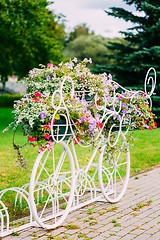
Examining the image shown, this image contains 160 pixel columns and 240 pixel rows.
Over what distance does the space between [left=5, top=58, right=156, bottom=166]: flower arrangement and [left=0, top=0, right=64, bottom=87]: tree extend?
42.7 feet

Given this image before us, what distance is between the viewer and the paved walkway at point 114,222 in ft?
11.6

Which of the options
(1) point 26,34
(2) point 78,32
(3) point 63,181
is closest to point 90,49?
(2) point 78,32

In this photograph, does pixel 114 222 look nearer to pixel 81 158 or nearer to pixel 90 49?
pixel 81 158

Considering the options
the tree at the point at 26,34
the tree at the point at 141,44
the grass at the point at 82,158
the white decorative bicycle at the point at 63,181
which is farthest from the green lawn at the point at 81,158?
the tree at the point at 26,34

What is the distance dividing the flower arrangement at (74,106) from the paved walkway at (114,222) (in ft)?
2.82

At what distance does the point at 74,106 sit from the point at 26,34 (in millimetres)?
14282

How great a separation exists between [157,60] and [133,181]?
9600 mm

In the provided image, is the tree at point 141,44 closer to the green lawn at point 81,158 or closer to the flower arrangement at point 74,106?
the green lawn at point 81,158

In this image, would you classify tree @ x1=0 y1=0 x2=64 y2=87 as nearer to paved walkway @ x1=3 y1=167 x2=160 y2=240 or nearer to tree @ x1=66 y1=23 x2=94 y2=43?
paved walkway @ x1=3 y1=167 x2=160 y2=240

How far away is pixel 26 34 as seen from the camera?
1716cm

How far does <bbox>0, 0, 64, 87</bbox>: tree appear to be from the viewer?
54.7 feet

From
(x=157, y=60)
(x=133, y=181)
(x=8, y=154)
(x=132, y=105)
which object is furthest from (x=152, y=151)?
(x=157, y=60)

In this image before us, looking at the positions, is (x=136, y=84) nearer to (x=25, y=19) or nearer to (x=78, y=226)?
(x=25, y=19)

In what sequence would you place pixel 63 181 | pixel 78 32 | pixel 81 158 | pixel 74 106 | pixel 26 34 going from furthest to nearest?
1. pixel 78 32
2. pixel 26 34
3. pixel 81 158
4. pixel 63 181
5. pixel 74 106
